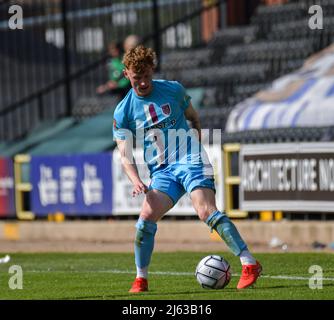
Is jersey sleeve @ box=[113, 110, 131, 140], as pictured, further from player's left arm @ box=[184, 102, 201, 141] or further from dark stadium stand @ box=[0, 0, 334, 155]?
dark stadium stand @ box=[0, 0, 334, 155]

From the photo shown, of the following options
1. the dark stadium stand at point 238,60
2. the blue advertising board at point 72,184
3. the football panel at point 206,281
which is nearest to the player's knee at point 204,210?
the football panel at point 206,281

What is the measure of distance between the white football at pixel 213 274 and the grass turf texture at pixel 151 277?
0.32 feet

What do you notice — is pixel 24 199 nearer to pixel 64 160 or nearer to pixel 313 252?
pixel 64 160

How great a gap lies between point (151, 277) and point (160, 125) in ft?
7.46

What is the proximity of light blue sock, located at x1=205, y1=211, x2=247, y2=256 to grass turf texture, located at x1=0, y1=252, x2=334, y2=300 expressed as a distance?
0.39 m

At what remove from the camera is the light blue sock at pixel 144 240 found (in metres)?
11.6

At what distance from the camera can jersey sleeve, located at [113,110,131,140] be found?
11.8m

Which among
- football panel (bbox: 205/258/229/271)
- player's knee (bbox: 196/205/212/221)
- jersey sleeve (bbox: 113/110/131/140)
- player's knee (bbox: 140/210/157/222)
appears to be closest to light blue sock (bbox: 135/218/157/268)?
player's knee (bbox: 140/210/157/222)

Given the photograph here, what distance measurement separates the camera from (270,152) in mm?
18609

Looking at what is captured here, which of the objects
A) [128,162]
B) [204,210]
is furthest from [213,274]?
[128,162]

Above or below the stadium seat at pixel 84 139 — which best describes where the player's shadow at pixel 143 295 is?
above

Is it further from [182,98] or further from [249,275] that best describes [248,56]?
[249,275]
